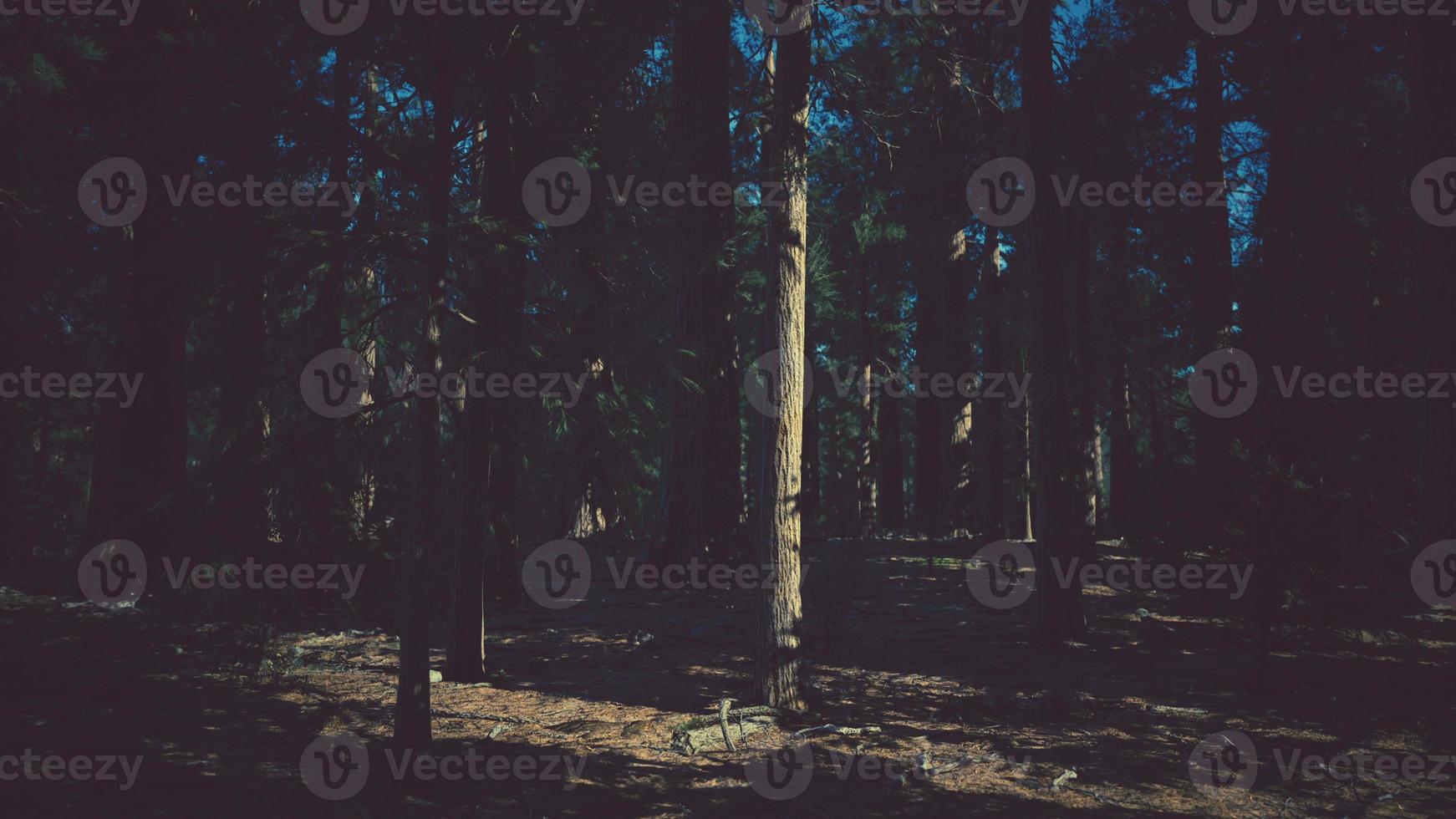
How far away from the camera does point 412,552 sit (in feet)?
20.8

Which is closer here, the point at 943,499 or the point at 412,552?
the point at 412,552

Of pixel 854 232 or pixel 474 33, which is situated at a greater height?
pixel 854 232

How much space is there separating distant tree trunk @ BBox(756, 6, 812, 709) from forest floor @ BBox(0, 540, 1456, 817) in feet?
1.90

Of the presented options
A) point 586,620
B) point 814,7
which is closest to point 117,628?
point 586,620

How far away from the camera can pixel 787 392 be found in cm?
761

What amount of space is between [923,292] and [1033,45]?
1353 cm

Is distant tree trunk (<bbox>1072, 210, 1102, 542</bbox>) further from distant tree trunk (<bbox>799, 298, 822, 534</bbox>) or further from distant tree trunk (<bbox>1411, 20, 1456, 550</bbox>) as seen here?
distant tree trunk (<bbox>799, 298, 822, 534</bbox>)

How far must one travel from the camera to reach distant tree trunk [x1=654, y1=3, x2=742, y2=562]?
1263 cm

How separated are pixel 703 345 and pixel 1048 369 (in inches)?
187

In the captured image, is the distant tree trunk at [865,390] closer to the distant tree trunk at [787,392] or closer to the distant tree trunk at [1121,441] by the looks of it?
the distant tree trunk at [1121,441]

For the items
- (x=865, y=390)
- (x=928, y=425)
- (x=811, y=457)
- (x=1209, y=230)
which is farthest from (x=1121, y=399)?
(x=811, y=457)

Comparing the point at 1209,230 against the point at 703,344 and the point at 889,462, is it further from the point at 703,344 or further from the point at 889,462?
the point at 889,462

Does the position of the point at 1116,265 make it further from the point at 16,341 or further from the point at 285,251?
the point at 16,341

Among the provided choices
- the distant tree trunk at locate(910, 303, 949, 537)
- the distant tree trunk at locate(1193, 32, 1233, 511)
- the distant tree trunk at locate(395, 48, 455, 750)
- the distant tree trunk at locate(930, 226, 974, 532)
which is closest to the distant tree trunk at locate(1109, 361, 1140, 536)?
the distant tree trunk at locate(930, 226, 974, 532)
